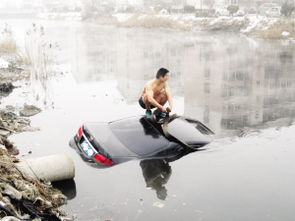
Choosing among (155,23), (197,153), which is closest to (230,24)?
(155,23)

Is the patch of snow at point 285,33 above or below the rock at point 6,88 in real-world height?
below

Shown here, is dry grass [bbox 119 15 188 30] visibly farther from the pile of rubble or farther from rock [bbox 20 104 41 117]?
the pile of rubble

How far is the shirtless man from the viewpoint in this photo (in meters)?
8.05

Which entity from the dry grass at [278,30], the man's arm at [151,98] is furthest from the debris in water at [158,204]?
the dry grass at [278,30]

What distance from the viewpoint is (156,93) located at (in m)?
8.41

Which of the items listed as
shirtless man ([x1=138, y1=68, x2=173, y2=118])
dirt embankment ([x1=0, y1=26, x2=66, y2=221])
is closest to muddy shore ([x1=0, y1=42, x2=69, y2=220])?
dirt embankment ([x1=0, y1=26, x2=66, y2=221])

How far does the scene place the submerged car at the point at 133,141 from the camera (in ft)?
22.7

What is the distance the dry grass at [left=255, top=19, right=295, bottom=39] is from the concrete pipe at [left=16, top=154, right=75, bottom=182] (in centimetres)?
3338

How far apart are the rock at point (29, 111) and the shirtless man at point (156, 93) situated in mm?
4724

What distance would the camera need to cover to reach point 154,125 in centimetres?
733

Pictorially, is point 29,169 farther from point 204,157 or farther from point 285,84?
point 285,84

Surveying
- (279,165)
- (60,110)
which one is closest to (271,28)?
(60,110)

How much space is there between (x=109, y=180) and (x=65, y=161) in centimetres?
85

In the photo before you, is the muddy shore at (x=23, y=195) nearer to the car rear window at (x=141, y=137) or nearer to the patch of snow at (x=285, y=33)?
the car rear window at (x=141, y=137)
